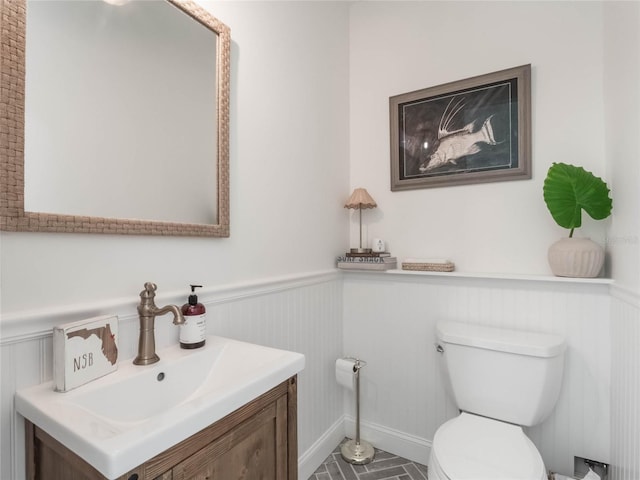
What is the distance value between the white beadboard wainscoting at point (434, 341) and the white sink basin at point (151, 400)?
40.1 inches

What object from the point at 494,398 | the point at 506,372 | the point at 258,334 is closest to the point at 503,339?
the point at 506,372

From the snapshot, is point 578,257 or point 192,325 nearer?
point 192,325

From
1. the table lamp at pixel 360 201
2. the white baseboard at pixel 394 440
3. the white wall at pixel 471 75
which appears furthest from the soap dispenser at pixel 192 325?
the white baseboard at pixel 394 440

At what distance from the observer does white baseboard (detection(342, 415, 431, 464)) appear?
1.75 metres

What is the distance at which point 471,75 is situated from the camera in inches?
68.4

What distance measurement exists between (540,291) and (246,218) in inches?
52.6

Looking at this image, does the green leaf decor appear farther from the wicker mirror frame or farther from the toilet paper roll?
the wicker mirror frame

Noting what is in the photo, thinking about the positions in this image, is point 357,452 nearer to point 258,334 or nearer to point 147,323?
point 258,334

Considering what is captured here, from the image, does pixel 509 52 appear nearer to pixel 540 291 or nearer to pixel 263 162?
pixel 540 291

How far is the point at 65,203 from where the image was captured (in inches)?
32.2

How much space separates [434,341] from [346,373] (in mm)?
492

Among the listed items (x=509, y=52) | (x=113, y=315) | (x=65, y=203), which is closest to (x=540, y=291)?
(x=509, y=52)

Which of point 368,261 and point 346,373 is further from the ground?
point 368,261

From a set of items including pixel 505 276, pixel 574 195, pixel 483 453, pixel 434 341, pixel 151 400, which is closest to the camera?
pixel 151 400
